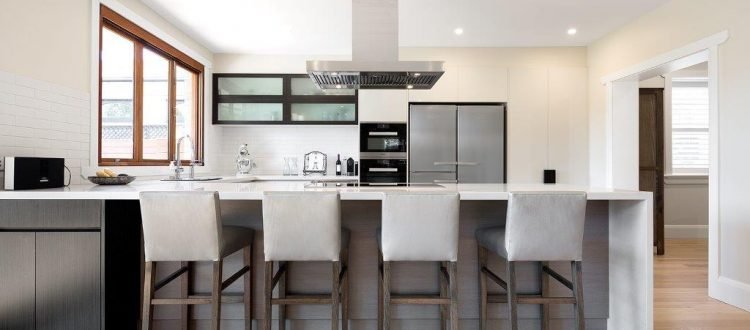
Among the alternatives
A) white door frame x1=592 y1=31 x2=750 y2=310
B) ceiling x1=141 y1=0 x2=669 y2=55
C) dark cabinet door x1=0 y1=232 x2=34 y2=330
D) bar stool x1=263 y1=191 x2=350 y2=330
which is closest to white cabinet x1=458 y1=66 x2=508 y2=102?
ceiling x1=141 y1=0 x2=669 y2=55

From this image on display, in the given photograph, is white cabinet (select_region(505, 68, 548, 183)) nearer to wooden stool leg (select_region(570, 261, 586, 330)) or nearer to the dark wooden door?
the dark wooden door

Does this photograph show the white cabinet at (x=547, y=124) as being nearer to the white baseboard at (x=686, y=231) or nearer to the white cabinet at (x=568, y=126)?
the white cabinet at (x=568, y=126)

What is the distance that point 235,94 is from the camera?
4902mm

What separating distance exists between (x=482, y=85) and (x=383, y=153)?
4.78ft

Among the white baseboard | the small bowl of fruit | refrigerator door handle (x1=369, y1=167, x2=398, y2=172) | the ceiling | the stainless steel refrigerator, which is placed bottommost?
the white baseboard

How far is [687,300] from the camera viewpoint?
9.79 feet

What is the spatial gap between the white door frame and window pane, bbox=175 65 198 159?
4.82 metres

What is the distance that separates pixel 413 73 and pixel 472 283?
143 cm

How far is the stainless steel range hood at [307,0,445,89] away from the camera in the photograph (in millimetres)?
2592

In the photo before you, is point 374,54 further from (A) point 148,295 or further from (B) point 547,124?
(B) point 547,124

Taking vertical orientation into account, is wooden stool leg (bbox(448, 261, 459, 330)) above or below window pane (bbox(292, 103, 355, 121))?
below

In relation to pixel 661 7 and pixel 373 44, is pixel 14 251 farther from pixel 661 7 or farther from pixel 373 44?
pixel 661 7

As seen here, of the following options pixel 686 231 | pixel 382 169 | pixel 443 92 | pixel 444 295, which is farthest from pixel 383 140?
pixel 686 231

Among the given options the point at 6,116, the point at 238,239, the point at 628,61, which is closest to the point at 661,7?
the point at 628,61
